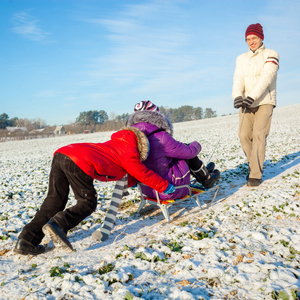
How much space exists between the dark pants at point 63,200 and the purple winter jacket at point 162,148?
1.24 meters

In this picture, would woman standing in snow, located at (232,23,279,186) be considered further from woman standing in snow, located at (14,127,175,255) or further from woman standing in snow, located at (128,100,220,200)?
woman standing in snow, located at (14,127,175,255)

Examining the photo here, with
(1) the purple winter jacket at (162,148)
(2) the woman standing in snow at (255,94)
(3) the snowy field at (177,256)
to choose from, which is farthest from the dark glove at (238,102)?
(1) the purple winter jacket at (162,148)

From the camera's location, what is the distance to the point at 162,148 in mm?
4680

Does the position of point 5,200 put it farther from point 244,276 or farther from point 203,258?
point 244,276

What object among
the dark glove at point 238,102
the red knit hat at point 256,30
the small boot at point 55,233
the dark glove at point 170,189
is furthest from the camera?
the dark glove at point 238,102

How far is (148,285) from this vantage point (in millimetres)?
2945

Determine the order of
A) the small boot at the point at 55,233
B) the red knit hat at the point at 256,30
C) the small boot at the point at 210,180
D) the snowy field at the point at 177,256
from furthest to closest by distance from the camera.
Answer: the red knit hat at the point at 256,30
the small boot at the point at 210,180
the small boot at the point at 55,233
the snowy field at the point at 177,256

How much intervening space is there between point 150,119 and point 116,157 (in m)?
1.00

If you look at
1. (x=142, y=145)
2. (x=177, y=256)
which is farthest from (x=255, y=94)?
(x=177, y=256)

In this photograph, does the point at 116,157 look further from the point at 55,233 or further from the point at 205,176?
the point at 205,176

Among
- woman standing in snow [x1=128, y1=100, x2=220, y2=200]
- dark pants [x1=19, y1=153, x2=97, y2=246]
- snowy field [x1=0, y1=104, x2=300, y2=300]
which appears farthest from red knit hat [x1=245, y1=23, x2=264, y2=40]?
dark pants [x1=19, y1=153, x2=97, y2=246]

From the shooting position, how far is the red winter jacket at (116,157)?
375 cm

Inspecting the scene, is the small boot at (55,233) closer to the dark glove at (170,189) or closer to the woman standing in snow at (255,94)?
the dark glove at (170,189)

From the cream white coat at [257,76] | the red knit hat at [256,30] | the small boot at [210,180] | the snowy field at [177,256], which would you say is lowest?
the snowy field at [177,256]
